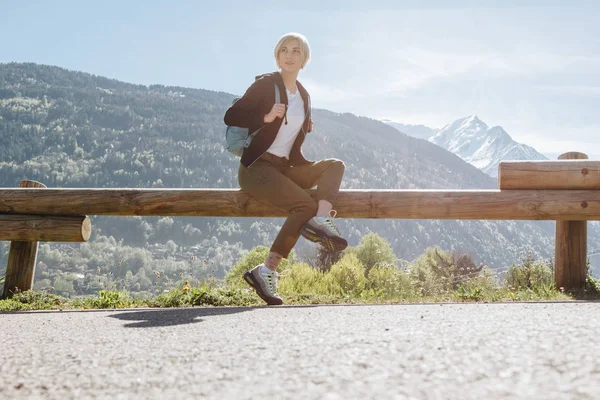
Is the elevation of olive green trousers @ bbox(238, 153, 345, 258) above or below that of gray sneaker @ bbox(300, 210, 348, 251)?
above

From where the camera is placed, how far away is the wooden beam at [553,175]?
15.1 ft

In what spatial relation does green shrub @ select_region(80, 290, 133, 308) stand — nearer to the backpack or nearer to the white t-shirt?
the backpack

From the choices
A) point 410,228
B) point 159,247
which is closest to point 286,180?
point 159,247

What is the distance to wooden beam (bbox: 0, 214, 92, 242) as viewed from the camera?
490 cm

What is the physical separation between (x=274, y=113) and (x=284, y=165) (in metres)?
0.47

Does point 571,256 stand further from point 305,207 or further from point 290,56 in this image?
point 290,56

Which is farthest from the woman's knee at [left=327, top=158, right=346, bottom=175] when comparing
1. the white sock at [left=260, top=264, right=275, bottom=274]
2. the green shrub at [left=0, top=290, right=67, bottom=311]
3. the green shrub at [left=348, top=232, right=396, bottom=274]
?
the green shrub at [left=348, top=232, right=396, bottom=274]

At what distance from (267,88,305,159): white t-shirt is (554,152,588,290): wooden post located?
262cm

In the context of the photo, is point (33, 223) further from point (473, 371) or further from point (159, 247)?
point (159, 247)

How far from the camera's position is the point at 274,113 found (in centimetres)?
406

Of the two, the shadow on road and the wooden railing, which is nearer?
the shadow on road

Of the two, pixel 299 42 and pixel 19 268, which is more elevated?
pixel 299 42

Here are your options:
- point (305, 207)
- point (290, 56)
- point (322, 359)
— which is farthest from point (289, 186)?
point (322, 359)

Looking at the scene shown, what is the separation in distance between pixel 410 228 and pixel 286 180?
194136mm
